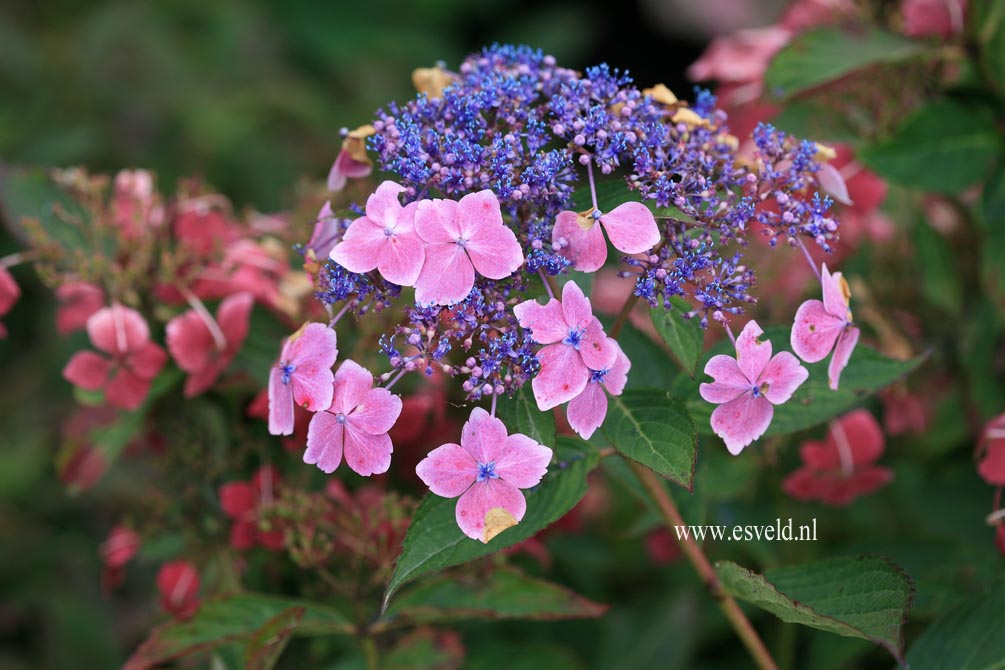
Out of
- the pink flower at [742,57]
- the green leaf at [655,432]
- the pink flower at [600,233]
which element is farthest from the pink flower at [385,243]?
the pink flower at [742,57]

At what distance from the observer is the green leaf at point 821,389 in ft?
3.03

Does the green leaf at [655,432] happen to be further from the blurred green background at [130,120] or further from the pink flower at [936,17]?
the pink flower at [936,17]

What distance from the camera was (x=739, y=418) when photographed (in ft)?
2.52

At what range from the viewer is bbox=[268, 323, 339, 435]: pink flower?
0.75 meters

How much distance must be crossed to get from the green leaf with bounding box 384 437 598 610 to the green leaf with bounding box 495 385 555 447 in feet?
0.23

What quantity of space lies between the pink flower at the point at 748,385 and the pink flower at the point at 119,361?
0.65 meters

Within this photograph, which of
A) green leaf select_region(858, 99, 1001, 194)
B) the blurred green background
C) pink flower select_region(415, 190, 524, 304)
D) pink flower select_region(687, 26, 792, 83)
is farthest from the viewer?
the blurred green background

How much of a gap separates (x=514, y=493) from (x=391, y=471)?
52 cm

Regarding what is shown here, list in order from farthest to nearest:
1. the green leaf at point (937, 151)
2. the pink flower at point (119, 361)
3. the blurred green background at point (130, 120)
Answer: the blurred green background at point (130, 120), the green leaf at point (937, 151), the pink flower at point (119, 361)

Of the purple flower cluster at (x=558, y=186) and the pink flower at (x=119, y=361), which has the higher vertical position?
the purple flower cluster at (x=558, y=186)

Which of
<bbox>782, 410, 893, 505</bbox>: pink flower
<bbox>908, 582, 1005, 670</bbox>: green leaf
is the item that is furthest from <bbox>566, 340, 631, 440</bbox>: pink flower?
<bbox>782, 410, 893, 505</bbox>: pink flower

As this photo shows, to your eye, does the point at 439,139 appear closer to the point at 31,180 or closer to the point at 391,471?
the point at 391,471

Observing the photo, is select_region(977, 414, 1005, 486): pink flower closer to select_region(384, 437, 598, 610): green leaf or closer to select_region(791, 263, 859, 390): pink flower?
select_region(791, 263, 859, 390): pink flower

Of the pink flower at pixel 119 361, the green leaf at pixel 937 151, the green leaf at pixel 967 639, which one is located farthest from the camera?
the green leaf at pixel 937 151
